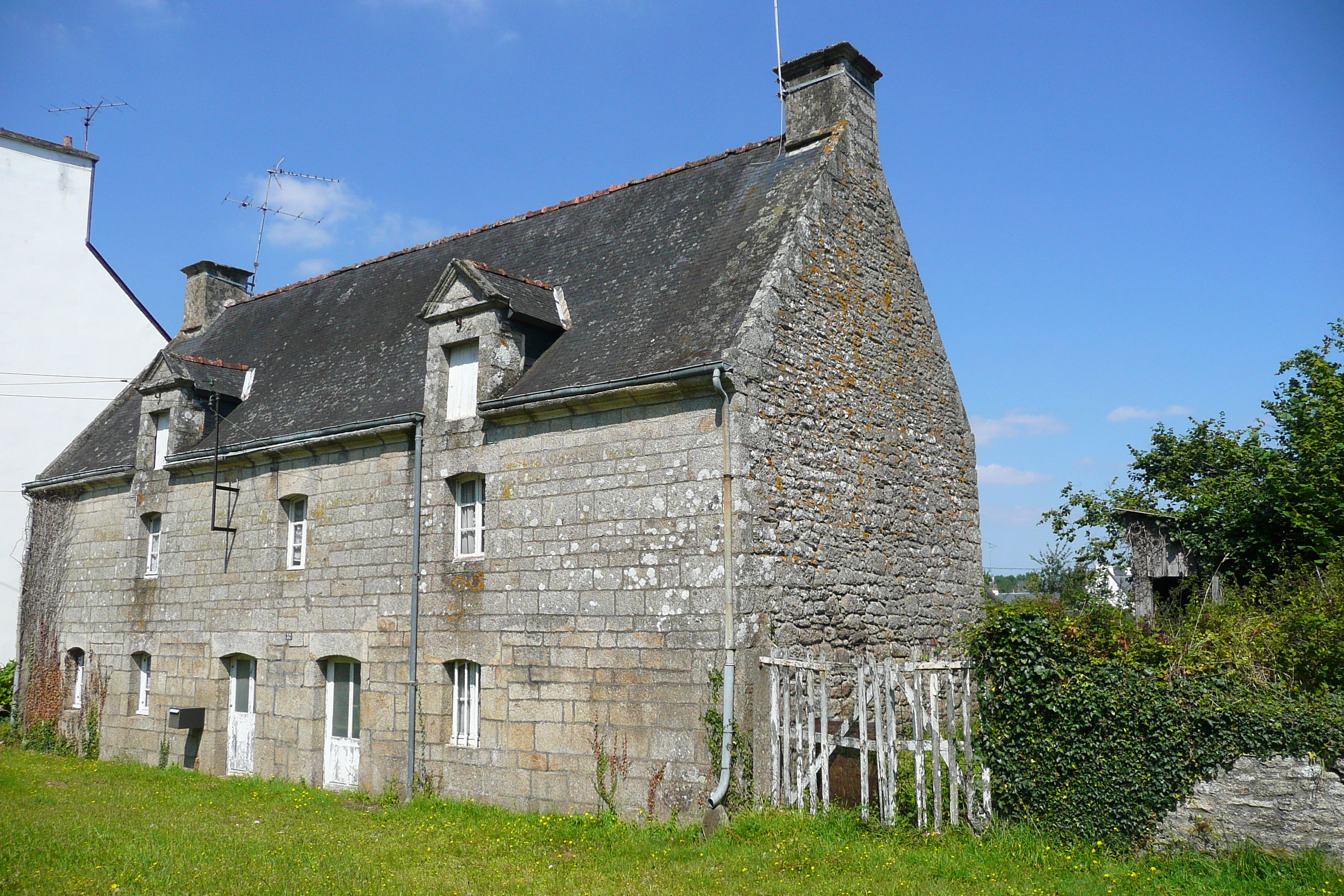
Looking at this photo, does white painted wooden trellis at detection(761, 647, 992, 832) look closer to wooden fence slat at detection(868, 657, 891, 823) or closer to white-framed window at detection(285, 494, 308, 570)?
wooden fence slat at detection(868, 657, 891, 823)

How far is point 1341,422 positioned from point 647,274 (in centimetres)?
882

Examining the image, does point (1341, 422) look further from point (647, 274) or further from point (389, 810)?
point (389, 810)

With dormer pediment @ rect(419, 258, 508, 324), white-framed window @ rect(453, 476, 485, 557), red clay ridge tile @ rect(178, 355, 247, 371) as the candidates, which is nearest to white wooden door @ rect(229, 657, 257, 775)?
white-framed window @ rect(453, 476, 485, 557)

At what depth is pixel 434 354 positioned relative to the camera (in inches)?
485

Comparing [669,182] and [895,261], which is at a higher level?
[669,182]

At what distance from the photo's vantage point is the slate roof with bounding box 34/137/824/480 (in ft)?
36.1

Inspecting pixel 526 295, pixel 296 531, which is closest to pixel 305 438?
pixel 296 531

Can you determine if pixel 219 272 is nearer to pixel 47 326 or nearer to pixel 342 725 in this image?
pixel 47 326

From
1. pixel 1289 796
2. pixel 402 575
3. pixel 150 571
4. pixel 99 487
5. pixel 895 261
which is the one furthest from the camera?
pixel 99 487

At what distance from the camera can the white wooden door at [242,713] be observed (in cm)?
1392

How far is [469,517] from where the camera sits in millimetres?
11883

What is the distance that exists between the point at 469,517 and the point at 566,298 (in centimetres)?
314

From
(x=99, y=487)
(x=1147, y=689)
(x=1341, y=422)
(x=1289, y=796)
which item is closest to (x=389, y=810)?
(x=1147, y=689)

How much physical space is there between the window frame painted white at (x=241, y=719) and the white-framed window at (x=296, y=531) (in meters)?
1.50
